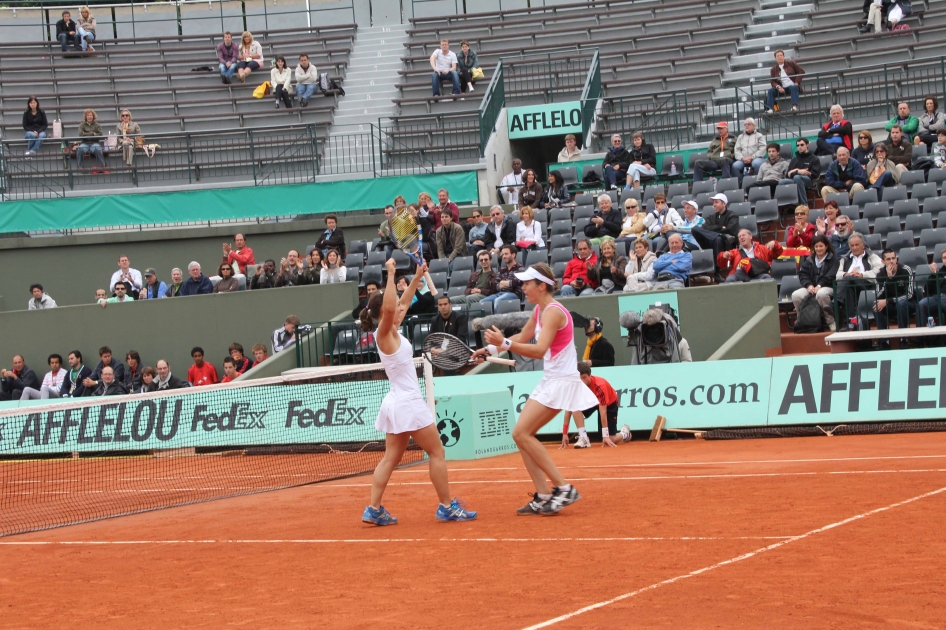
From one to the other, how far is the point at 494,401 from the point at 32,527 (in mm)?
6596

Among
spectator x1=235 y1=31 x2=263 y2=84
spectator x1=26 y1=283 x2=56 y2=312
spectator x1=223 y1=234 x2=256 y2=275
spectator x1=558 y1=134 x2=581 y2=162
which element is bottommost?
spectator x1=26 y1=283 x2=56 y2=312

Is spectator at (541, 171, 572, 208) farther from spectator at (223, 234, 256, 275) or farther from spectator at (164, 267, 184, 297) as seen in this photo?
spectator at (164, 267, 184, 297)

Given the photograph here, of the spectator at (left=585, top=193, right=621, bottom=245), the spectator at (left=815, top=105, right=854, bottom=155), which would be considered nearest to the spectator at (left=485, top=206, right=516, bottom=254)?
the spectator at (left=585, top=193, right=621, bottom=245)

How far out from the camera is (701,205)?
20.8 m

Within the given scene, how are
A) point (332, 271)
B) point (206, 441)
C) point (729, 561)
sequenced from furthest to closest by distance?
point (332, 271) < point (206, 441) < point (729, 561)

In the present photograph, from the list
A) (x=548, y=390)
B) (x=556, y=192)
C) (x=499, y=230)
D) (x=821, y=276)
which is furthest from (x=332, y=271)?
(x=548, y=390)

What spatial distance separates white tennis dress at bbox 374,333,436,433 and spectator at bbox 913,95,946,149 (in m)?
13.7

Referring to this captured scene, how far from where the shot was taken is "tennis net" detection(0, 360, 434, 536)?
1497 centimetres

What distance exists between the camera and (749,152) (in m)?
21.7

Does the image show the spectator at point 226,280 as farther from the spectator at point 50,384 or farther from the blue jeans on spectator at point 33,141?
the blue jeans on spectator at point 33,141

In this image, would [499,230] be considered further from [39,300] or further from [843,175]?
[39,300]

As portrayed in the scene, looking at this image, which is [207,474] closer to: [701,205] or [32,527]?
[32,527]

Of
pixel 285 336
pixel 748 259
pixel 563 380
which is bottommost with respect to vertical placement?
pixel 285 336

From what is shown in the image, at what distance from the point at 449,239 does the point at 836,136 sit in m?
7.54
